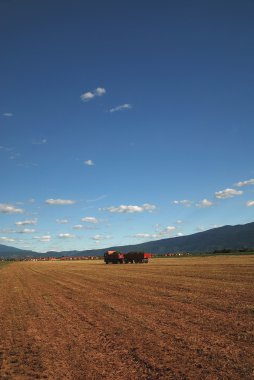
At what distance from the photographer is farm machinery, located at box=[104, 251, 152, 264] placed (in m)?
70.5

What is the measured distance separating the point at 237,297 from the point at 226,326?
523 cm

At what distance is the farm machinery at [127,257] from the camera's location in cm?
7050

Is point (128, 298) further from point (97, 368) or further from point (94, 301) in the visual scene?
point (97, 368)

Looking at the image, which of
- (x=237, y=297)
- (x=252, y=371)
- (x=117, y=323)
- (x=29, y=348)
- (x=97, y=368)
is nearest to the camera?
(x=252, y=371)

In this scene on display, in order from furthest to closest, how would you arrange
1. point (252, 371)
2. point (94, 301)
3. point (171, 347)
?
point (94, 301), point (171, 347), point (252, 371)

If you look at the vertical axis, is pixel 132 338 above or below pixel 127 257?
below

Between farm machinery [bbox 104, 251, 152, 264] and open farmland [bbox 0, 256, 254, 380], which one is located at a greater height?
farm machinery [bbox 104, 251, 152, 264]

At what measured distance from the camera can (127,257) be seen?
238 feet

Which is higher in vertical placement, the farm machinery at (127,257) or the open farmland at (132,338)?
the farm machinery at (127,257)

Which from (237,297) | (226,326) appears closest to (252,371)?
(226,326)

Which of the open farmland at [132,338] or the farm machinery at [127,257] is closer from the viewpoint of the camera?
the open farmland at [132,338]

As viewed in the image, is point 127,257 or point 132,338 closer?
point 132,338

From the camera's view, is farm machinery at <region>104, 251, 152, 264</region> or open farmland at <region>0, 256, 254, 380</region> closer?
open farmland at <region>0, 256, 254, 380</region>

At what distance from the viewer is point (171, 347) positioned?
30.7 ft
